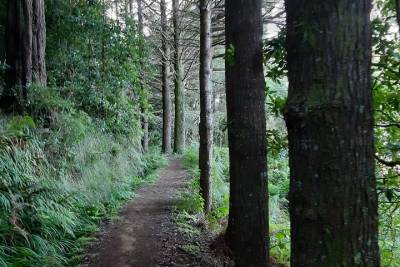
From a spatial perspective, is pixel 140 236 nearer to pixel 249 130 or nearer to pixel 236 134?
pixel 236 134

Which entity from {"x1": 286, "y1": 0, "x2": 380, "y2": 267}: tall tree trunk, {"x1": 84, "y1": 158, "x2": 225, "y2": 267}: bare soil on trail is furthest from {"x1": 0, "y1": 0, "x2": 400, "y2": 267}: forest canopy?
{"x1": 84, "y1": 158, "x2": 225, "y2": 267}: bare soil on trail

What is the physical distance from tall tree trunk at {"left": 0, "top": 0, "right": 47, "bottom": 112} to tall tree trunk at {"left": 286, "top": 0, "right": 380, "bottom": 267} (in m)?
8.09

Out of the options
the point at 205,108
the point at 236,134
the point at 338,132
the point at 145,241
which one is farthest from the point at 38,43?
the point at 338,132

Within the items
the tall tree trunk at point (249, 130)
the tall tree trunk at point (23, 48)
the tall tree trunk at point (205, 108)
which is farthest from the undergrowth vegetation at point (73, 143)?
the tall tree trunk at point (249, 130)

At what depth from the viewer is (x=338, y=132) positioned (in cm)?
202

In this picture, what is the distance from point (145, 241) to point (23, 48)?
556 centimetres

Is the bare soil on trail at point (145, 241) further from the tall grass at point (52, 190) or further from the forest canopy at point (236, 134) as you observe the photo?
the tall grass at point (52, 190)

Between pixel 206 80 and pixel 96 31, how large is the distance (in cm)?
455

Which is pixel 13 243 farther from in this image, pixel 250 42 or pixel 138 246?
pixel 250 42

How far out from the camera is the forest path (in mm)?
5648

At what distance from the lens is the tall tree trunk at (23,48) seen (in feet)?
29.3

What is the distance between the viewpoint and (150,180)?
12070 millimetres

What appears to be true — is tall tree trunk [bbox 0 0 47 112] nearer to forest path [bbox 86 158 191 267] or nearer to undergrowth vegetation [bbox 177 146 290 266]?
forest path [bbox 86 158 191 267]

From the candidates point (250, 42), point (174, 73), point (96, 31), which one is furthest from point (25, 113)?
point (174, 73)
